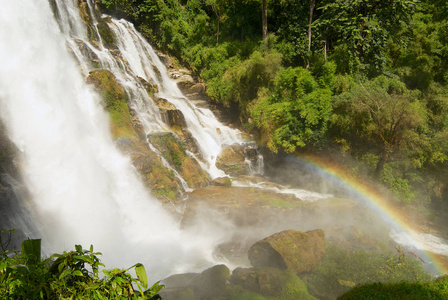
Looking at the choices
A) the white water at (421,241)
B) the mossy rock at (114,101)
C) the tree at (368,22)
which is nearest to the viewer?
the white water at (421,241)

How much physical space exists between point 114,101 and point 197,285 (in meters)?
11.3

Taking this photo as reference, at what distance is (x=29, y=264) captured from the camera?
65.5 inches

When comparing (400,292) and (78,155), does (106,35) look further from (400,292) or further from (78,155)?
(400,292)

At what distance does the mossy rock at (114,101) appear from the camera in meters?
14.6

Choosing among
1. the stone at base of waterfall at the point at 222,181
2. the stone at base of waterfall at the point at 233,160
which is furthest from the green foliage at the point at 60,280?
the stone at base of waterfall at the point at 233,160

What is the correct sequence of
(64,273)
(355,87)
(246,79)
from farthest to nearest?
(246,79) → (355,87) → (64,273)

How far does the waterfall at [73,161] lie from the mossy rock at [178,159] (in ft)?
4.37

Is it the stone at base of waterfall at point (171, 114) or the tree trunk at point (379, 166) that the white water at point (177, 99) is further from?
the tree trunk at point (379, 166)

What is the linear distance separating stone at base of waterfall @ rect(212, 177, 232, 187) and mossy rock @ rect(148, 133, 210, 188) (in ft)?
1.57

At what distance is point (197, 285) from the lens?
322 inches

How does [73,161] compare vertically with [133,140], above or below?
above

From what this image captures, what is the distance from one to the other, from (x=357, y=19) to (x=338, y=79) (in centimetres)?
345

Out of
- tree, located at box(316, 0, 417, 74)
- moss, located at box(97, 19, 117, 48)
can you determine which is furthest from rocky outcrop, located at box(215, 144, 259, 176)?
moss, located at box(97, 19, 117, 48)

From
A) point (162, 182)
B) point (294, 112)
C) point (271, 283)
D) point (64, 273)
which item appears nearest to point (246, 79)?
point (294, 112)
